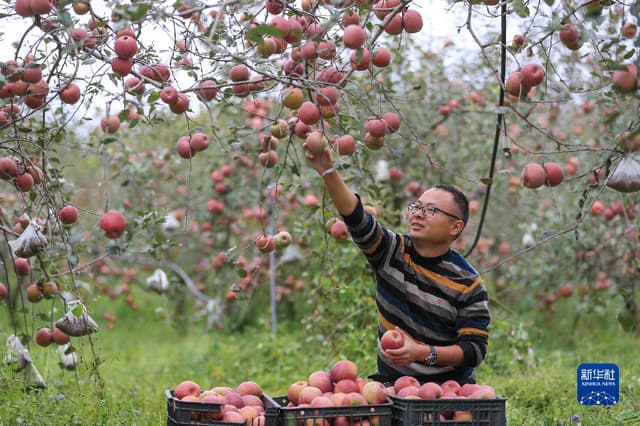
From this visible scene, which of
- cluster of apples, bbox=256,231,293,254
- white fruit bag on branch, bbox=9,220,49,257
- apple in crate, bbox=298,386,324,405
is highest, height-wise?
cluster of apples, bbox=256,231,293,254

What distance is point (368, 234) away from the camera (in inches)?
93.2

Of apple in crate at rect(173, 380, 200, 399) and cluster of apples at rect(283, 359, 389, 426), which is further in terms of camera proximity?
A: apple in crate at rect(173, 380, 200, 399)

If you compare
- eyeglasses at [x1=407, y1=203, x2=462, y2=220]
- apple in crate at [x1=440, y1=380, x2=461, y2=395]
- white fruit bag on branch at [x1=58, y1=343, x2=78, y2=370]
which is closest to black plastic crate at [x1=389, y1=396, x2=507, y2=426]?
apple in crate at [x1=440, y1=380, x2=461, y2=395]

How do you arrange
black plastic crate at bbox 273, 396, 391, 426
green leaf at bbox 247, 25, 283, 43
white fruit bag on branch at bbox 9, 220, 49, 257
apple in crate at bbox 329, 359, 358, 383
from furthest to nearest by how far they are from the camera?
white fruit bag on branch at bbox 9, 220, 49, 257
apple in crate at bbox 329, 359, 358, 383
black plastic crate at bbox 273, 396, 391, 426
green leaf at bbox 247, 25, 283, 43

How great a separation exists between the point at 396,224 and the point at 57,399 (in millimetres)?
2292

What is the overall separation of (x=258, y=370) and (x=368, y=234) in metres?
2.53

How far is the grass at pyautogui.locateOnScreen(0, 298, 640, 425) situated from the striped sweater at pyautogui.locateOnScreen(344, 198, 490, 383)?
2.31 ft

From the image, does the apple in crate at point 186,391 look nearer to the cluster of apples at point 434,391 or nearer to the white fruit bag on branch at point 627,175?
the cluster of apples at point 434,391

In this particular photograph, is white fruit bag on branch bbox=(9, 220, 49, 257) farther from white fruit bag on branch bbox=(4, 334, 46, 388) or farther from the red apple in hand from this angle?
the red apple in hand

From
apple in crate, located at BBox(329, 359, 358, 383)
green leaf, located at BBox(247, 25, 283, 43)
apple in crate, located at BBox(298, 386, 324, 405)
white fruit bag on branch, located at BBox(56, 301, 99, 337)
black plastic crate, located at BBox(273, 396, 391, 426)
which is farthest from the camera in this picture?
white fruit bag on branch, located at BBox(56, 301, 99, 337)

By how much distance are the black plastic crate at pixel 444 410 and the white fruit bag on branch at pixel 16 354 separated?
1621 mm

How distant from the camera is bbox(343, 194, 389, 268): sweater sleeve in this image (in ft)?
7.62

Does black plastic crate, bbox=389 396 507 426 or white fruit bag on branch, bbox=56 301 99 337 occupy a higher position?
white fruit bag on branch, bbox=56 301 99 337

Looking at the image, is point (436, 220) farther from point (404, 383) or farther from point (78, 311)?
point (78, 311)
